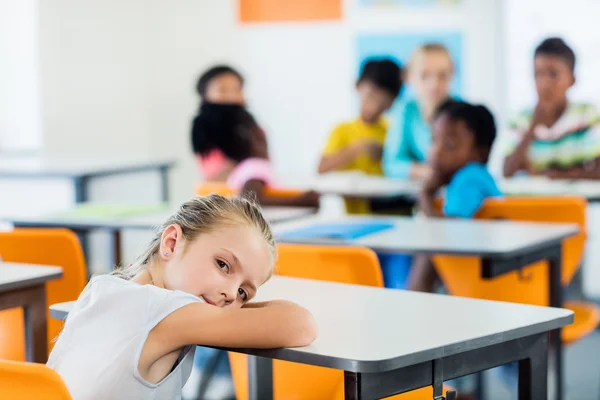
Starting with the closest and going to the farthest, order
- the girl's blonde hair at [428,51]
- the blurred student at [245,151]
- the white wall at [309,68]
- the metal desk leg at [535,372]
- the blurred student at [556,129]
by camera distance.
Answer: the metal desk leg at [535,372], the blurred student at [245,151], the blurred student at [556,129], the girl's blonde hair at [428,51], the white wall at [309,68]

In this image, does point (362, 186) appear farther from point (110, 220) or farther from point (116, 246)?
point (110, 220)

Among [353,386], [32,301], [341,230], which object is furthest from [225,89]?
[353,386]

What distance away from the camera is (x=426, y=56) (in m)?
5.58

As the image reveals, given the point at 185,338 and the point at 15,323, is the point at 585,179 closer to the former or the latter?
the point at 15,323

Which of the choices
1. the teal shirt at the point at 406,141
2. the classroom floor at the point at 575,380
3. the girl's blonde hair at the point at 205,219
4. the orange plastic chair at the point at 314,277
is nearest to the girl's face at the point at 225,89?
the teal shirt at the point at 406,141

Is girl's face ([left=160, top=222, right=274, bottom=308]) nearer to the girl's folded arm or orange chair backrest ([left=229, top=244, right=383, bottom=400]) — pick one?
the girl's folded arm

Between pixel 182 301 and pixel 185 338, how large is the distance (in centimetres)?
6

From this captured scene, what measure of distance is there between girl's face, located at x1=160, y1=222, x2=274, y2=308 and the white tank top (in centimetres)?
8

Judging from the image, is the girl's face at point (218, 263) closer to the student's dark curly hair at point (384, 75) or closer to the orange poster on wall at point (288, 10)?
the student's dark curly hair at point (384, 75)

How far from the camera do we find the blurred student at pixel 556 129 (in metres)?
5.46

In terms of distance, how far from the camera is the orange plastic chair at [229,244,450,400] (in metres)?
2.26

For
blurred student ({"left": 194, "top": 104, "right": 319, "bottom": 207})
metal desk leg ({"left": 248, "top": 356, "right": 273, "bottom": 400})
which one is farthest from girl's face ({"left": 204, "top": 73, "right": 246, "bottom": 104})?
metal desk leg ({"left": 248, "top": 356, "right": 273, "bottom": 400})

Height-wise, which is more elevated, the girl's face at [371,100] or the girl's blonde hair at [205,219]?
the girl's face at [371,100]

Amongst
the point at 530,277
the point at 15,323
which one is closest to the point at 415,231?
the point at 530,277
